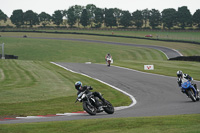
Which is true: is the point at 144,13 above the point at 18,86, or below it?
above

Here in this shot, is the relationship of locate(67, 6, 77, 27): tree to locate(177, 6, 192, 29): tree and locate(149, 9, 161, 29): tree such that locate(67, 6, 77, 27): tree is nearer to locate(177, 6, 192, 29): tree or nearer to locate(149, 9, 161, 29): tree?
locate(149, 9, 161, 29): tree

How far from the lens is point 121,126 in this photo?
31.1 ft

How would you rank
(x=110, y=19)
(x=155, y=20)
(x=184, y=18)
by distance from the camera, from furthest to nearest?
1. (x=110, y=19)
2. (x=155, y=20)
3. (x=184, y=18)

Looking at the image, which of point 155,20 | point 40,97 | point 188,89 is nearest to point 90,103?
point 188,89

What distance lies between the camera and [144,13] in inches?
7234

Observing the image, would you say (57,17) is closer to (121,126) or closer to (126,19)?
(126,19)

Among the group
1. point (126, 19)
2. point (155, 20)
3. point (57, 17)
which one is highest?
point (57, 17)

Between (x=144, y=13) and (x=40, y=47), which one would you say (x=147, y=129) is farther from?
(x=144, y=13)

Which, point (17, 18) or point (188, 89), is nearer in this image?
point (188, 89)

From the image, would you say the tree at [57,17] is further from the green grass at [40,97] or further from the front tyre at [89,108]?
the front tyre at [89,108]

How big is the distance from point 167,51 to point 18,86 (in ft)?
167

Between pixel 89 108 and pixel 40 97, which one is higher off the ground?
pixel 89 108

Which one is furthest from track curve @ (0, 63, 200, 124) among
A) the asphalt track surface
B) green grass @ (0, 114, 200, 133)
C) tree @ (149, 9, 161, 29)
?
tree @ (149, 9, 161, 29)

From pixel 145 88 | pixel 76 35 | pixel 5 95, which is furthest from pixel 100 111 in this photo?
pixel 76 35
